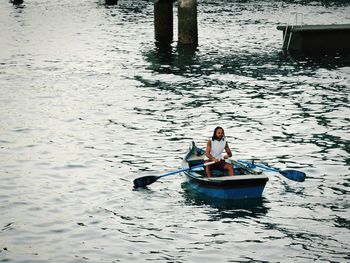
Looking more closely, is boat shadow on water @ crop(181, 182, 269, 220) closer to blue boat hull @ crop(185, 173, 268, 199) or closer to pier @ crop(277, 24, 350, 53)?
blue boat hull @ crop(185, 173, 268, 199)

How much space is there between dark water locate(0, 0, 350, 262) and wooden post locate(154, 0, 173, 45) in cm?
159

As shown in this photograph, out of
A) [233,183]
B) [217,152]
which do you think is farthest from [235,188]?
[217,152]

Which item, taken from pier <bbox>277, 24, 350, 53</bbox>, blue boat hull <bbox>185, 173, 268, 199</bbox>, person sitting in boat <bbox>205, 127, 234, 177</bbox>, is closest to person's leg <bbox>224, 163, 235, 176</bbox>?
person sitting in boat <bbox>205, 127, 234, 177</bbox>

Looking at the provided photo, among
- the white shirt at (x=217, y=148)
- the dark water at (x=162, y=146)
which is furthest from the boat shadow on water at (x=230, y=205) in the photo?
the white shirt at (x=217, y=148)

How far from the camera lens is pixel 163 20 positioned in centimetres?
4794

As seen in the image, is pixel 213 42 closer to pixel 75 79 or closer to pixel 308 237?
pixel 75 79

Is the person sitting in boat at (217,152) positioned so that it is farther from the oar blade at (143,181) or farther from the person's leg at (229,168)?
the oar blade at (143,181)

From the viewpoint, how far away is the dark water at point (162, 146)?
17.0m

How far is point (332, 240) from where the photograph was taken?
54.9ft

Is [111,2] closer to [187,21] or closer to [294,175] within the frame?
[187,21]

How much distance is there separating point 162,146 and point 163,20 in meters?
24.5

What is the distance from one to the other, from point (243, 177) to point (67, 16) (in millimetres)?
54031

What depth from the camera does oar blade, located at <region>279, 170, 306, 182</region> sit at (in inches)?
798

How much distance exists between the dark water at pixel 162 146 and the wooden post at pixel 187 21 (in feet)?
2.98
